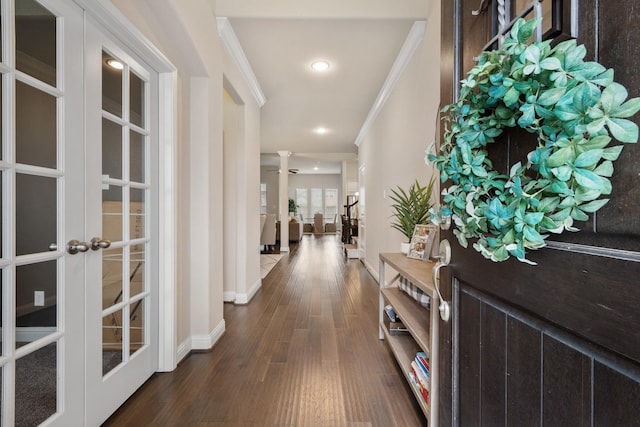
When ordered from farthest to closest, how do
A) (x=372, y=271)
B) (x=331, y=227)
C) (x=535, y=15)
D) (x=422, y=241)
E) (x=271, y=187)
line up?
(x=331, y=227) → (x=271, y=187) → (x=372, y=271) → (x=422, y=241) → (x=535, y=15)

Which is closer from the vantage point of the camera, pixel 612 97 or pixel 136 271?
pixel 612 97

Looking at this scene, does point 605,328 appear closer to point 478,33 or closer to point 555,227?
point 555,227

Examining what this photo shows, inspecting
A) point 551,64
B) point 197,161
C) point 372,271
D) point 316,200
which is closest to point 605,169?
point 551,64

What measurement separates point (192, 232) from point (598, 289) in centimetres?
218

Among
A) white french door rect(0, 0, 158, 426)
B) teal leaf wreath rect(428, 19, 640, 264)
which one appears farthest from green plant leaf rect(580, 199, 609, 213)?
white french door rect(0, 0, 158, 426)

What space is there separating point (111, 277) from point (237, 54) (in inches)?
88.7

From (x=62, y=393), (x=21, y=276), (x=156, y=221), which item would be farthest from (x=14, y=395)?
(x=156, y=221)

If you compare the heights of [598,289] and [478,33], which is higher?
[478,33]

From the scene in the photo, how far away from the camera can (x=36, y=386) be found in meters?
1.07

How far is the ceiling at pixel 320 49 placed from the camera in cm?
222

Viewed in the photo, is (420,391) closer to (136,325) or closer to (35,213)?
(136,325)

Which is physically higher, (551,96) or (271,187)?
(271,187)

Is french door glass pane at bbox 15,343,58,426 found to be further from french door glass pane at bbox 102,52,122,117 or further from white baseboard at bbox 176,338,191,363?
french door glass pane at bbox 102,52,122,117

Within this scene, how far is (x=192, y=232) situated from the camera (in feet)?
7.00
